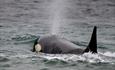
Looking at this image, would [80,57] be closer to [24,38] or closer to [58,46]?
[58,46]

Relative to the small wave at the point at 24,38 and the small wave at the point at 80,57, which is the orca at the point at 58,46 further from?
the small wave at the point at 24,38

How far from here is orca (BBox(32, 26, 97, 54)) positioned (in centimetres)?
1410

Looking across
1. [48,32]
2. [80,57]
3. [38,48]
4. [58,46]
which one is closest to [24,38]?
[48,32]

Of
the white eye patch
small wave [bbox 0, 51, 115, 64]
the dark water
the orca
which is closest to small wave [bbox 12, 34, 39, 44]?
the dark water

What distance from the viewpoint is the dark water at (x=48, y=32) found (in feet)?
45.2

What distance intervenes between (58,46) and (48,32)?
6.52 metres

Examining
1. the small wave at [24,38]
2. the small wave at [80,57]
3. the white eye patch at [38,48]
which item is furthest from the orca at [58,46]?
the small wave at [24,38]

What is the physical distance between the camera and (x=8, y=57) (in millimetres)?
14938

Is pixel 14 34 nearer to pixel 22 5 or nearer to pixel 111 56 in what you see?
pixel 111 56

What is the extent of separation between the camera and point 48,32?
858 inches

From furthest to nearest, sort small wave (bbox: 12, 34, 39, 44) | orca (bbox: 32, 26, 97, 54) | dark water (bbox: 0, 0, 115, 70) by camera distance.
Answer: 1. small wave (bbox: 12, 34, 39, 44)
2. orca (bbox: 32, 26, 97, 54)
3. dark water (bbox: 0, 0, 115, 70)

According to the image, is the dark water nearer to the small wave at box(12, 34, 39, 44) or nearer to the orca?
the small wave at box(12, 34, 39, 44)

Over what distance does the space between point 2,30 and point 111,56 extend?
896cm

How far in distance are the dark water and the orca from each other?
31 cm
